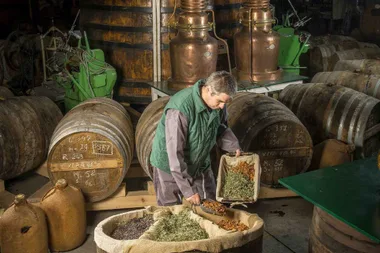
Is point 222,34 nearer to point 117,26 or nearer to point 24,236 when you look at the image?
point 117,26

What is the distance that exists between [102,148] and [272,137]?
1.71 meters

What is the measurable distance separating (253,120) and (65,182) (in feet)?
6.34

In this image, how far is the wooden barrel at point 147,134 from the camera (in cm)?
453

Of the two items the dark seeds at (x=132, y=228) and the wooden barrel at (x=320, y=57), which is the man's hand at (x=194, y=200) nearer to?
the dark seeds at (x=132, y=228)

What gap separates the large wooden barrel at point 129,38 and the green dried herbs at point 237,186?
9.95ft

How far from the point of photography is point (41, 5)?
488 inches

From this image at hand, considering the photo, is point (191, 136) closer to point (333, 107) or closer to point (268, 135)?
point (268, 135)

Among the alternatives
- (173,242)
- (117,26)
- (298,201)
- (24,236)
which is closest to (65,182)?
(24,236)

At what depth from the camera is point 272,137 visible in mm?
4758

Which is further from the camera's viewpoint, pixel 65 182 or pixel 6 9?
pixel 6 9

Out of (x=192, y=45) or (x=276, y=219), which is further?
(x=192, y=45)

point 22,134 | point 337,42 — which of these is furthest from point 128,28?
point 337,42

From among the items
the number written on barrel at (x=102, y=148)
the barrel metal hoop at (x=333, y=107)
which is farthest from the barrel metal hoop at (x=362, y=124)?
the number written on barrel at (x=102, y=148)

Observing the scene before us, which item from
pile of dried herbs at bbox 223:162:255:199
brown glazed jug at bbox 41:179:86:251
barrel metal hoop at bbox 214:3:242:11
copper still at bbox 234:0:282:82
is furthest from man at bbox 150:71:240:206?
barrel metal hoop at bbox 214:3:242:11
